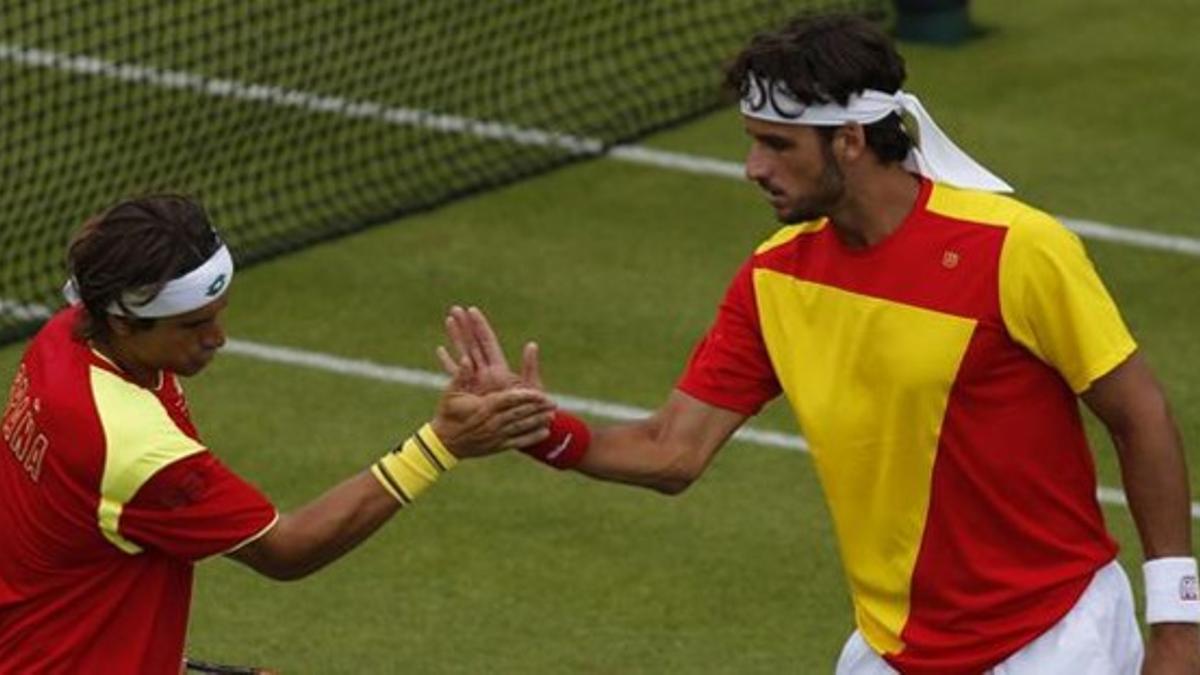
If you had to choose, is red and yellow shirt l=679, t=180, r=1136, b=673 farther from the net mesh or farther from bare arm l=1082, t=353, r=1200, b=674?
the net mesh

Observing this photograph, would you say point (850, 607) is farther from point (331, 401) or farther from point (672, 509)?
point (331, 401)

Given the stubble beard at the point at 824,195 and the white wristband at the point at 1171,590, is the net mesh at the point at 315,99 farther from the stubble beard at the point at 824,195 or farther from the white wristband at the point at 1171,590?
the white wristband at the point at 1171,590

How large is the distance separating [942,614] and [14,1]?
10.7 meters

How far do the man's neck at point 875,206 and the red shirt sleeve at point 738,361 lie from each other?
370 mm

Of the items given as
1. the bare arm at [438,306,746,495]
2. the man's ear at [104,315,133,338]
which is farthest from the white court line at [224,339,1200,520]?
the man's ear at [104,315,133,338]

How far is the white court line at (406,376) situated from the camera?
12.1 metres

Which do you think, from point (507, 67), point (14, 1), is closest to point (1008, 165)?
point (507, 67)

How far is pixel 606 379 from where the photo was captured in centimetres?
1265

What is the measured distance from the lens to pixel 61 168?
14695 mm

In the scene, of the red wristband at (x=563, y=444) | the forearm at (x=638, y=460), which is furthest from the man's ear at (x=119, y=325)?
the forearm at (x=638, y=460)

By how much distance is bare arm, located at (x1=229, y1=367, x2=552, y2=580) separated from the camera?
7.30 m

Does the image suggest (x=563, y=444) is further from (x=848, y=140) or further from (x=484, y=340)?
(x=848, y=140)

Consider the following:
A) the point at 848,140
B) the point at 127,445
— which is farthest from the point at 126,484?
the point at 848,140

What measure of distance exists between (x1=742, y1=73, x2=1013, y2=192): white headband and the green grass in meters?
2.98
